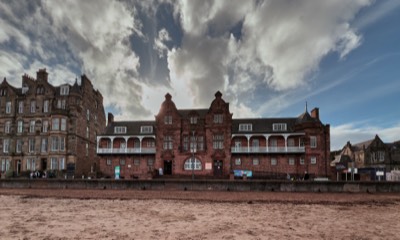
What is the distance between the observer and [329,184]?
87.0 feet

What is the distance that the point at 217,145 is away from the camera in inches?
1634

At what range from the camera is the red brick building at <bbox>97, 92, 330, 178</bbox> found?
3972 cm

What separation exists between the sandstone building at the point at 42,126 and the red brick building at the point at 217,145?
5.23 metres

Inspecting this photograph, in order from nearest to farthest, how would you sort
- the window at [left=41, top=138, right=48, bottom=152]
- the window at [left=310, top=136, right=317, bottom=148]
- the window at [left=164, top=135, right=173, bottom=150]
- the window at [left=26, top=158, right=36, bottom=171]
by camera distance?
the window at [left=310, top=136, right=317, bottom=148] → the window at [left=164, top=135, right=173, bottom=150] → the window at [left=26, top=158, right=36, bottom=171] → the window at [left=41, top=138, right=48, bottom=152]

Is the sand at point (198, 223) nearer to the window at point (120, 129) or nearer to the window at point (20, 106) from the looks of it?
the window at point (120, 129)

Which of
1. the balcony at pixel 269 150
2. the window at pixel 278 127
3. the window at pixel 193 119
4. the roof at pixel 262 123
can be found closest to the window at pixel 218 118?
the roof at pixel 262 123

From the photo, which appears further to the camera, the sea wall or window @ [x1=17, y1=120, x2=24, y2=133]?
window @ [x1=17, y1=120, x2=24, y2=133]

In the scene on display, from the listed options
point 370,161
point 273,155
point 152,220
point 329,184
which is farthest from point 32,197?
point 370,161

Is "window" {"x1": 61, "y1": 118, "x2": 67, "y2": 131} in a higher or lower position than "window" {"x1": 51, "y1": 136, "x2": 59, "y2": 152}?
higher

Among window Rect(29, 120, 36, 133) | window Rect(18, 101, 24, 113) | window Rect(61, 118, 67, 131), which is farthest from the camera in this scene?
window Rect(18, 101, 24, 113)

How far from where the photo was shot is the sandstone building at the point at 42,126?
42781 millimetres

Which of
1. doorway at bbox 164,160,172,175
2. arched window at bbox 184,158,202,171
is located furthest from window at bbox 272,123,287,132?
doorway at bbox 164,160,172,175

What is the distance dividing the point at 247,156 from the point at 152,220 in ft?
100

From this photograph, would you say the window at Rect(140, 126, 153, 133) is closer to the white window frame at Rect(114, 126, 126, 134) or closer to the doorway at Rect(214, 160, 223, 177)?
the white window frame at Rect(114, 126, 126, 134)
